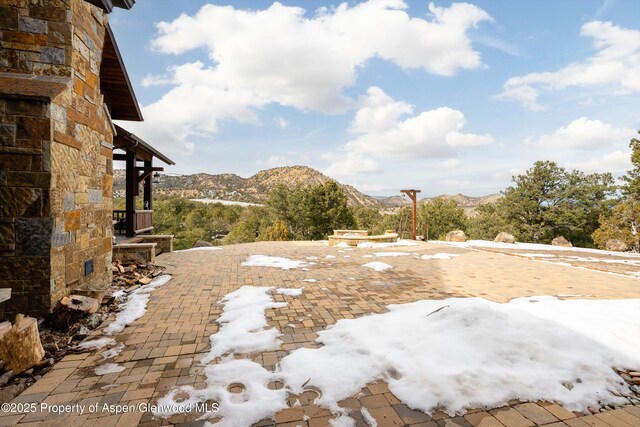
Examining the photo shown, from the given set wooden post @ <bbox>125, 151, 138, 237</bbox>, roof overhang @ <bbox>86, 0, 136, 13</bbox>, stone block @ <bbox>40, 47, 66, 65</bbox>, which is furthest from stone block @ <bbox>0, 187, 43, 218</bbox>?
wooden post @ <bbox>125, 151, 138, 237</bbox>

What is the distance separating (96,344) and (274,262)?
5181mm

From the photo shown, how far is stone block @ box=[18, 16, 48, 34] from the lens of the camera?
3670mm

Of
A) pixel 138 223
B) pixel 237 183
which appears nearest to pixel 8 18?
pixel 138 223

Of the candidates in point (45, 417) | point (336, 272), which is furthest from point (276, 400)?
point (336, 272)

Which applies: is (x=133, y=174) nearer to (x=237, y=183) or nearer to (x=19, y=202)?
(x=19, y=202)

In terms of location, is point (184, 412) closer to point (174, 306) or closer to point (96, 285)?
point (174, 306)

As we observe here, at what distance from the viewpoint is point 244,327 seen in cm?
355

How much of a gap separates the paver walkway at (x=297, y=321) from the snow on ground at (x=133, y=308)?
12cm

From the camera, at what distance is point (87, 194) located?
441 cm

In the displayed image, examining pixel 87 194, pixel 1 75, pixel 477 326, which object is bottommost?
pixel 477 326

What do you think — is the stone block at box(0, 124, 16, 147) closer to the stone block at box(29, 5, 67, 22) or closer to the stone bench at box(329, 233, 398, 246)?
the stone block at box(29, 5, 67, 22)

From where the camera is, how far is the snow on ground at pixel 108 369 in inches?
103

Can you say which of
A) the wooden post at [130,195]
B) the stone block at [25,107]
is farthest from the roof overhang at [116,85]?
the stone block at [25,107]

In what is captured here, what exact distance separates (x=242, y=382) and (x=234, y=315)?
5.23 feet
